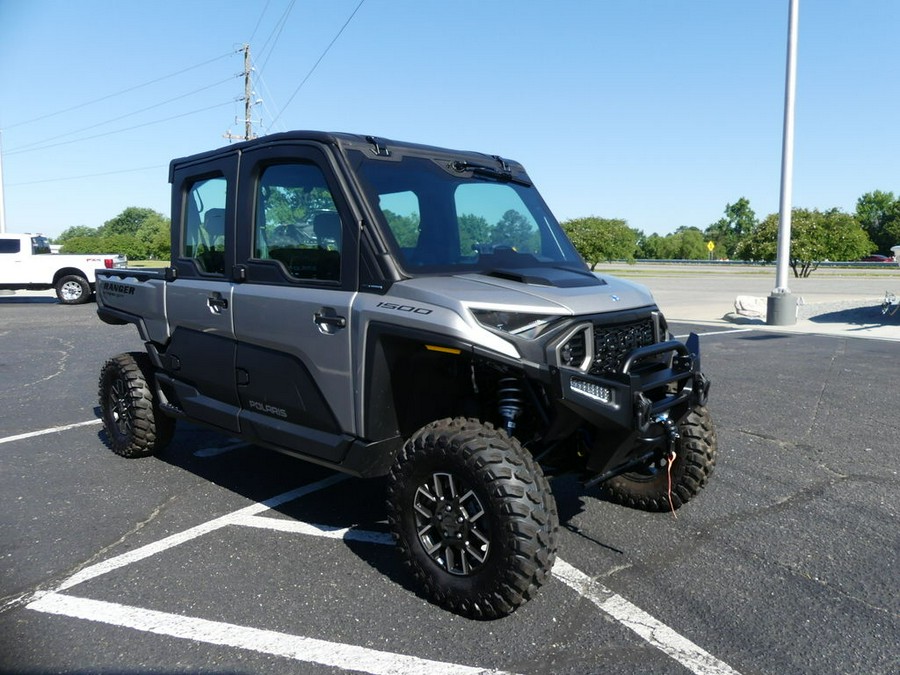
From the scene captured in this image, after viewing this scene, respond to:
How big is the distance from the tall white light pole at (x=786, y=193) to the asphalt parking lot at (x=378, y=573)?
9568 millimetres

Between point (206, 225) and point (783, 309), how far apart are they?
13442 millimetres

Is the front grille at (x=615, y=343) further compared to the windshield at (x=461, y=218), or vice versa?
the windshield at (x=461, y=218)

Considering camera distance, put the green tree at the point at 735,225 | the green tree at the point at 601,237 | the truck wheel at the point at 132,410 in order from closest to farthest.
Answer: the truck wheel at the point at 132,410
the green tree at the point at 601,237
the green tree at the point at 735,225

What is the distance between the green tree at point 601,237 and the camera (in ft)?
202

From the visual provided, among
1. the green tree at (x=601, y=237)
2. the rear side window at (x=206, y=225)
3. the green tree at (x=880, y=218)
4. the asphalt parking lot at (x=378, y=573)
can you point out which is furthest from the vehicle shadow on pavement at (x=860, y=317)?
the green tree at (x=880, y=218)

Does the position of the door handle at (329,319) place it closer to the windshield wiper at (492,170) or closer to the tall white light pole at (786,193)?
the windshield wiper at (492,170)

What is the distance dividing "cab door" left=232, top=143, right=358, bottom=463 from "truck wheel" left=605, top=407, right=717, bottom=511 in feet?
6.02

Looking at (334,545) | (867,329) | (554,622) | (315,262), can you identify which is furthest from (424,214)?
(867,329)

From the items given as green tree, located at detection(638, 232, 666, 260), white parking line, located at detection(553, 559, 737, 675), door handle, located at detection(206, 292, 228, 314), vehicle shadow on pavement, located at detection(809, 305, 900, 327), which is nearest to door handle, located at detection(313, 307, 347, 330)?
door handle, located at detection(206, 292, 228, 314)

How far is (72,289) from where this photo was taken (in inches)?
818

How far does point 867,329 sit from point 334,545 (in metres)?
13.3

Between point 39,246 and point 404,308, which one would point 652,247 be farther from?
point 404,308

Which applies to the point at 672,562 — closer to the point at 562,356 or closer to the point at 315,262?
the point at 562,356

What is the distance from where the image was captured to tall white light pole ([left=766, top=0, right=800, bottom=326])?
14648 millimetres
